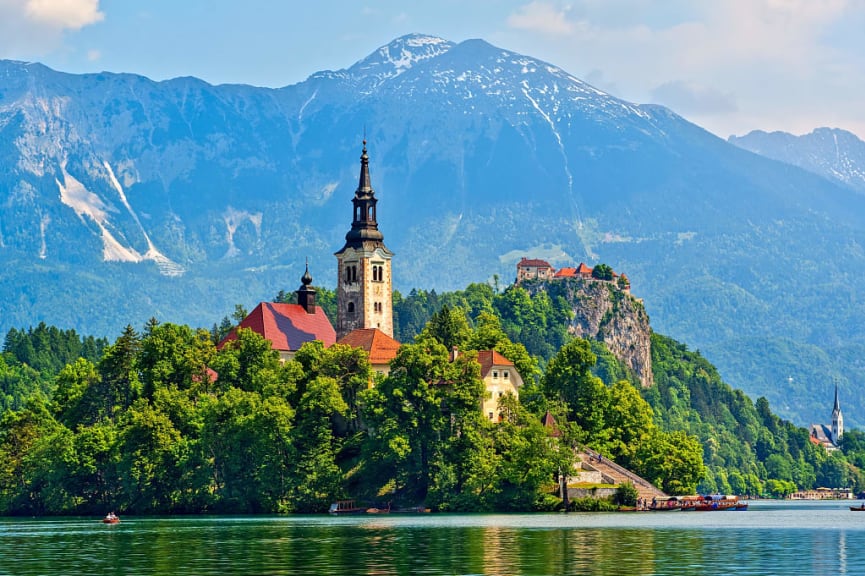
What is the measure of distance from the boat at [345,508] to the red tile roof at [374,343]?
60.3 ft

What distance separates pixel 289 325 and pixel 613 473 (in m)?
42.5

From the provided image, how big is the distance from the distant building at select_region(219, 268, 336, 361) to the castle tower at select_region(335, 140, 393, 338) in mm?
2590

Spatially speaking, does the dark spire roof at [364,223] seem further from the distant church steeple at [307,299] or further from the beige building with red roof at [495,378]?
the beige building with red roof at [495,378]

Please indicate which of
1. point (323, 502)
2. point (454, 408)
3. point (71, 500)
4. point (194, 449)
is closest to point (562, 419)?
point (454, 408)

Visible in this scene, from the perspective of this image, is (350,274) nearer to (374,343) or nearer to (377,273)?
(377,273)

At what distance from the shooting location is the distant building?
17062 cm

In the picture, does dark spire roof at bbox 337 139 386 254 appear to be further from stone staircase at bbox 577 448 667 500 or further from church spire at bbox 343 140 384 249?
stone staircase at bbox 577 448 667 500

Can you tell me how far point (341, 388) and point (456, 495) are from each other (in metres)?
15.7

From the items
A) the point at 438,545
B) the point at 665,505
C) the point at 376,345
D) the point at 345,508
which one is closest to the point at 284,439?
the point at 345,508

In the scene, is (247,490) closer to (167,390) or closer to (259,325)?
(167,390)

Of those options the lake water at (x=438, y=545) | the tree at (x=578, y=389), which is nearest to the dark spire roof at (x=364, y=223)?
the tree at (x=578, y=389)

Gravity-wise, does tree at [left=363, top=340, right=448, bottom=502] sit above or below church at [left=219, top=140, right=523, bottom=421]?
below

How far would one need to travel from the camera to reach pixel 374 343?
534ft

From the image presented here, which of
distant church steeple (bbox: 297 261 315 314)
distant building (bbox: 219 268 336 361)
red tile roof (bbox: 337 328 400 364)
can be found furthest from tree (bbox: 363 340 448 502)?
Result: distant church steeple (bbox: 297 261 315 314)
